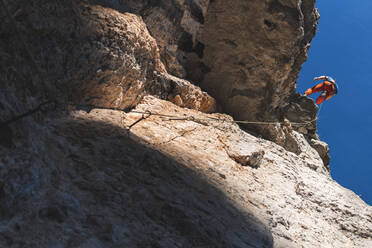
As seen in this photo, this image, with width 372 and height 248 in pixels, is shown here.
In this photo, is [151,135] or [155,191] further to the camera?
[151,135]

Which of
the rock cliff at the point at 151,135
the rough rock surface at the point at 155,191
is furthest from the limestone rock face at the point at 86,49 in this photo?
the rough rock surface at the point at 155,191

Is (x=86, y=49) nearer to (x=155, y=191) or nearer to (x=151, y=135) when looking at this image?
(x=151, y=135)

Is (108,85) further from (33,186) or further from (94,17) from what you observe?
(33,186)

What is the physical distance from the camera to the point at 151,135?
9.07ft

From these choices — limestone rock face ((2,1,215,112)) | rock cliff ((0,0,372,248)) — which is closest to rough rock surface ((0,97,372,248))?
rock cliff ((0,0,372,248))

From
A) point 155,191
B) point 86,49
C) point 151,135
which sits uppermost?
point 86,49

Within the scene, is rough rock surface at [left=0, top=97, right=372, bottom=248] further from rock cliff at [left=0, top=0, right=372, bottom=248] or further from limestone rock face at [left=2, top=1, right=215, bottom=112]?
limestone rock face at [left=2, top=1, right=215, bottom=112]

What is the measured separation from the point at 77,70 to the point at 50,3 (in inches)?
21.3

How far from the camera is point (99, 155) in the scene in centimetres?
190

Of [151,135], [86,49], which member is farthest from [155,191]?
[86,49]

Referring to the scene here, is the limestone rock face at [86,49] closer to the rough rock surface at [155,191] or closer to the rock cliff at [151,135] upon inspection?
the rock cliff at [151,135]

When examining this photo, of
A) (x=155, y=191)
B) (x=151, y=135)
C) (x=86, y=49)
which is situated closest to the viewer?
(x=155, y=191)

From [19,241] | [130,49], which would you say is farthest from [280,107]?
[19,241]

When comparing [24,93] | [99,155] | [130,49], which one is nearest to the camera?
[24,93]
